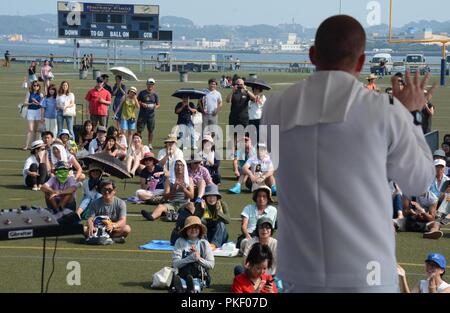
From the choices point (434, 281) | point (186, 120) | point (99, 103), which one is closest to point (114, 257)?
point (434, 281)

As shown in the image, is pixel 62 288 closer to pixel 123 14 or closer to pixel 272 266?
pixel 272 266

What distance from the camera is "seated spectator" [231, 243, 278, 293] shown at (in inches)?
352

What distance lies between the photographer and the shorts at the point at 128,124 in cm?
2208

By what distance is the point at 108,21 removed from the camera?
66750 mm

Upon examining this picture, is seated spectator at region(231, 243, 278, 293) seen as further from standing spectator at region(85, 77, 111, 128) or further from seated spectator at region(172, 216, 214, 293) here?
standing spectator at region(85, 77, 111, 128)

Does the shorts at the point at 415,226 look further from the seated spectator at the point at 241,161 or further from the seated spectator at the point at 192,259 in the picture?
the seated spectator at the point at 192,259

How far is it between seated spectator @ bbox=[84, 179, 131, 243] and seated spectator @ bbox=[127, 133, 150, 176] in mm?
5056

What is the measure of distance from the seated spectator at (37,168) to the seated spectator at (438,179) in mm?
6410

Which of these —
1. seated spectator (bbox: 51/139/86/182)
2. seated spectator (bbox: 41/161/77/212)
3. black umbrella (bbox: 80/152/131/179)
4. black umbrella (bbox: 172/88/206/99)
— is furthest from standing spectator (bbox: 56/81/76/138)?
seated spectator (bbox: 41/161/77/212)

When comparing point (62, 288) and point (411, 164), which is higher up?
point (411, 164)

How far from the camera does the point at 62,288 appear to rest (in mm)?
9781

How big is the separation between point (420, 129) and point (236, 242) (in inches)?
345

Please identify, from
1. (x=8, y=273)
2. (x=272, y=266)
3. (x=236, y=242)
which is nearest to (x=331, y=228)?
(x=272, y=266)

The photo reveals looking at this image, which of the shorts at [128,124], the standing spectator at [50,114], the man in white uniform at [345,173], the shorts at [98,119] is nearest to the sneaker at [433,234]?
the man in white uniform at [345,173]
